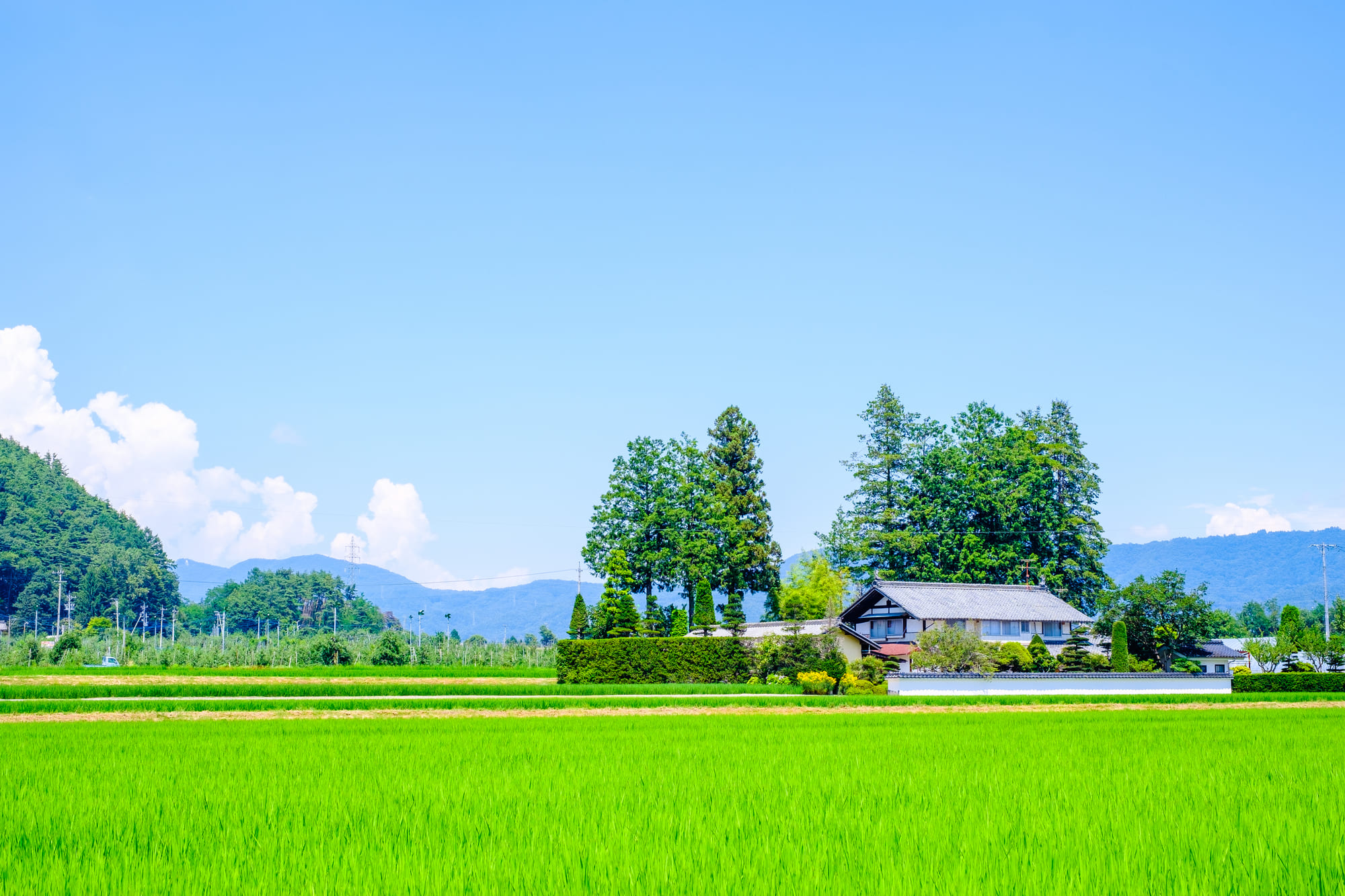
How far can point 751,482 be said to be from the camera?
289 feet

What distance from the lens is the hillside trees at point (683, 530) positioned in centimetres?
8019

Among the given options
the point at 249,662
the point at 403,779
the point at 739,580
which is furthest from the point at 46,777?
the point at 739,580

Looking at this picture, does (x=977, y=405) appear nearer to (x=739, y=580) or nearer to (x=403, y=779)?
(x=739, y=580)

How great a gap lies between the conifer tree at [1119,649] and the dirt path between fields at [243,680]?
109 ft

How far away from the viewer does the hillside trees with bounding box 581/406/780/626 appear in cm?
8019

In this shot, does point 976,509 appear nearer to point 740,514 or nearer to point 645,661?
point 740,514

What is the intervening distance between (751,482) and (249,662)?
4094 centimetres

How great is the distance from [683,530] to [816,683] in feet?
116

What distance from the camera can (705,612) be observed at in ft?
210

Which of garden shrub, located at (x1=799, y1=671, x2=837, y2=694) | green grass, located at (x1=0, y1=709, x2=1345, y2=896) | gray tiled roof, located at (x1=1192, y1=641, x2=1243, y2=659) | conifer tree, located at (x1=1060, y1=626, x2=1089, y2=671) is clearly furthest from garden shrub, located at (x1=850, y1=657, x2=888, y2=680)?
gray tiled roof, located at (x1=1192, y1=641, x2=1243, y2=659)

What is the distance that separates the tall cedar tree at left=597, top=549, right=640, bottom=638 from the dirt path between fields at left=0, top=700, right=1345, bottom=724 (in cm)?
2872

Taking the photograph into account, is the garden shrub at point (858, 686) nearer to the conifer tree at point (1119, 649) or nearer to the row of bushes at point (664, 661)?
the row of bushes at point (664, 661)

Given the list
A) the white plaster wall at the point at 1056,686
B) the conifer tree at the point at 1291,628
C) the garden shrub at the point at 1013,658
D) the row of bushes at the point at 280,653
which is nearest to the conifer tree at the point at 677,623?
the row of bushes at the point at 280,653

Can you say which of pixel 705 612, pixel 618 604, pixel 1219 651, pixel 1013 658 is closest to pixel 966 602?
pixel 1013 658
